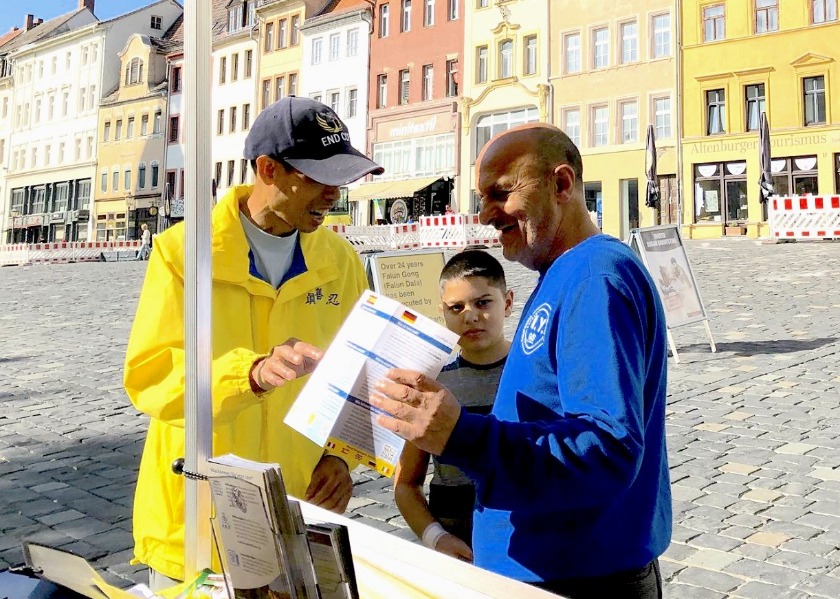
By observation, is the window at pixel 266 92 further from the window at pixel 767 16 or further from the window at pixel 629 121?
the window at pixel 767 16

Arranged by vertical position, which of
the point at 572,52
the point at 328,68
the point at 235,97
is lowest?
the point at 235,97

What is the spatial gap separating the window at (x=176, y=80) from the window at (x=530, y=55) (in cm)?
2593

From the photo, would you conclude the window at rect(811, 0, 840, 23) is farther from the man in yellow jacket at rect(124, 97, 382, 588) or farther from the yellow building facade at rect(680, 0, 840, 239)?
the man in yellow jacket at rect(124, 97, 382, 588)

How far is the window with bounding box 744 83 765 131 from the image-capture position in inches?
1057

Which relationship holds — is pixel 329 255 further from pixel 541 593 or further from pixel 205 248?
pixel 541 593

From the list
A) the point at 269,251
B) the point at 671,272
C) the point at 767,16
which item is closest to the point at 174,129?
the point at 269,251

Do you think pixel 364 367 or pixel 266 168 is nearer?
pixel 364 367

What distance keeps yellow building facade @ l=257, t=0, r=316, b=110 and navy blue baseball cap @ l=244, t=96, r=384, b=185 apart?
0.26 m

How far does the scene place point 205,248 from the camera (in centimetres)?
133

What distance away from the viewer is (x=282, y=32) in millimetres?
2734

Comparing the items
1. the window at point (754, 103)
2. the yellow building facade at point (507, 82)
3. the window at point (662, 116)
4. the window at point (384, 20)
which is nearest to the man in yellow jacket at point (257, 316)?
the window at point (384, 20)

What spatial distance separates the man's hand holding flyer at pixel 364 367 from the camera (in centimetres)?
115

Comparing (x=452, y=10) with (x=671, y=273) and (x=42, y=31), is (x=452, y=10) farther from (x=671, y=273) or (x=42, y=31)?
(x=42, y=31)

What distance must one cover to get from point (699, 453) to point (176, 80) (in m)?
3.82
